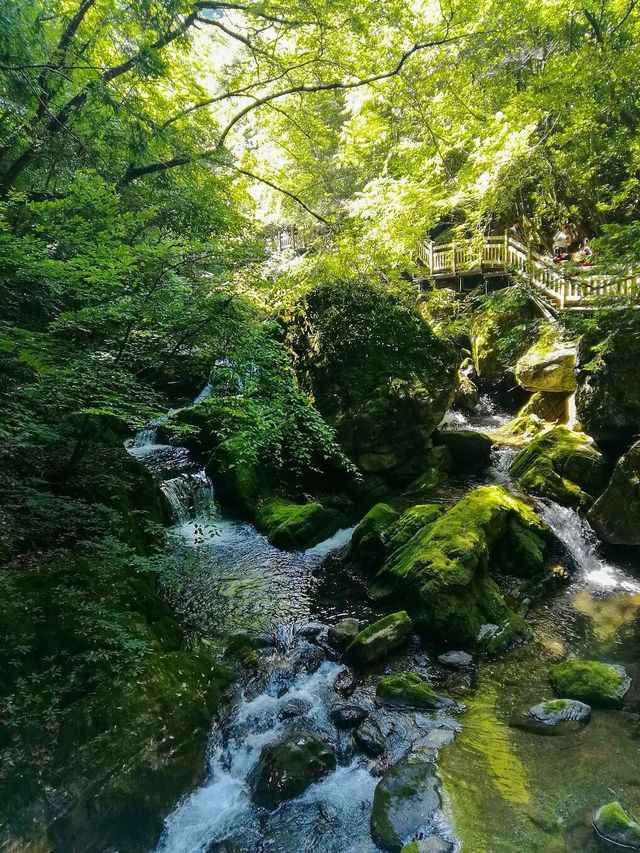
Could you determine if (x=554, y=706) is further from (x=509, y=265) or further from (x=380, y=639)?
(x=509, y=265)

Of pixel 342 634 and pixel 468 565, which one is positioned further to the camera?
pixel 468 565

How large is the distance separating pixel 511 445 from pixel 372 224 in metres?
7.38

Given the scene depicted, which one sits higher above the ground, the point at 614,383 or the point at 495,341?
the point at 495,341

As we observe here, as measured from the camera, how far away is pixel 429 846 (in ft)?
11.9

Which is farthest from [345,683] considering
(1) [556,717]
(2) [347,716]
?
(1) [556,717]

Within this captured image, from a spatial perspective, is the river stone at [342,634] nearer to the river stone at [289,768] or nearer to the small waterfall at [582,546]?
the river stone at [289,768]

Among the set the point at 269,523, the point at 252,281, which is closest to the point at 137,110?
the point at 252,281

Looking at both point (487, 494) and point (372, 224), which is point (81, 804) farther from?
point (372, 224)

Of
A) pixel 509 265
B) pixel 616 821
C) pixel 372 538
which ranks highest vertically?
pixel 509 265

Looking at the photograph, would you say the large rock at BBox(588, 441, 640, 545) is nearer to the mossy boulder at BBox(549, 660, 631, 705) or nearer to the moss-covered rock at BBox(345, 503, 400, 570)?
the mossy boulder at BBox(549, 660, 631, 705)

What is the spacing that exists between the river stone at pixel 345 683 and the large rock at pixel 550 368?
11.0 m

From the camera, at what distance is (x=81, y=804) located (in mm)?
3551

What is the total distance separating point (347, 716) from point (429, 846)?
5.44 ft

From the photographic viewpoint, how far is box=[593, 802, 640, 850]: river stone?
3.58 meters
